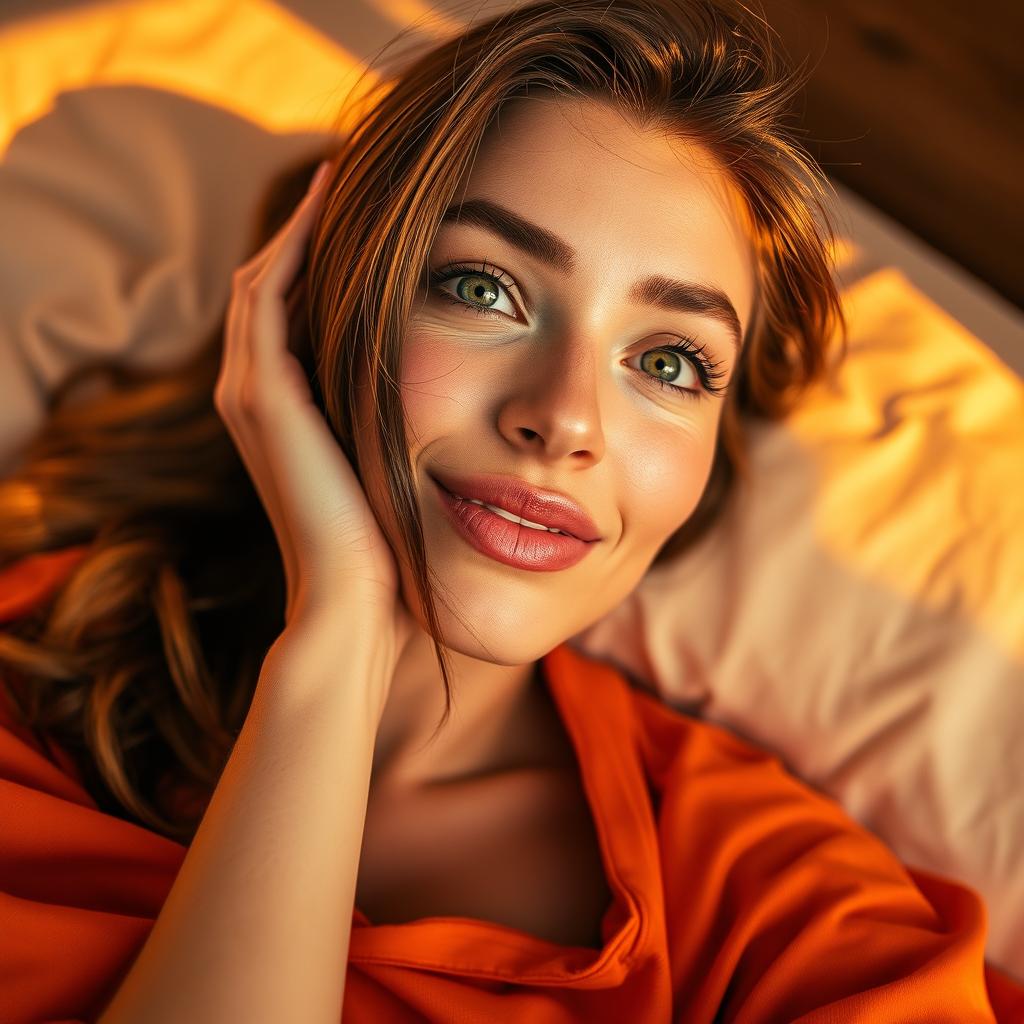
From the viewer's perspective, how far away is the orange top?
117 centimetres

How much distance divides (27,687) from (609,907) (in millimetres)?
919

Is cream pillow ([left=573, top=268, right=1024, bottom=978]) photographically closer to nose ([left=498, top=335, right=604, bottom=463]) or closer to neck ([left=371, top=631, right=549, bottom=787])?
neck ([left=371, top=631, right=549, bottom=787])

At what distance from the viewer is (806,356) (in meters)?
1.64

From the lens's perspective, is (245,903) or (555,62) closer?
(245,903)

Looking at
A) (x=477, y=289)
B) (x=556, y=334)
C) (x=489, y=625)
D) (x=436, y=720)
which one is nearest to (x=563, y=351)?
(x=556, y=334)

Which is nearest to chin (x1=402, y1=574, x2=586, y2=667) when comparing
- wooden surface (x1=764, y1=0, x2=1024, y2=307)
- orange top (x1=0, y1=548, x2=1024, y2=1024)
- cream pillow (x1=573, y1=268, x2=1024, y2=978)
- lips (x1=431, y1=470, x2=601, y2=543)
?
lips (x1=431, y1=470, x2=601, y2=543)

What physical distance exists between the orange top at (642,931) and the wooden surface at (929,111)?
1.04 meters

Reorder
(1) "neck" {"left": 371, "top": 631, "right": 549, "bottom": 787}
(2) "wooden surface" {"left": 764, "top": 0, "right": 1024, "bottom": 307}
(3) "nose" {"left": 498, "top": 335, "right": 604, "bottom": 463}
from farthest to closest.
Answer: (2) "wooden surface" {"left": 764, "top": 0, "right": 1024, "bottom": 307} → (1) "neck" {"left": 371, "top": 631, "right": 549, "bottom": 787} → (3) "nose" {"left": 498, "top": 335, "right": 604, "bottom": 463}

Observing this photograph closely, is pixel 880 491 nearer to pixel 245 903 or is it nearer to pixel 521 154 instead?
pixel 521 154

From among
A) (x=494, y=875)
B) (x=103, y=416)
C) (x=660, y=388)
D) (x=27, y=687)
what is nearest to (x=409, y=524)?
(x=660, y=388)

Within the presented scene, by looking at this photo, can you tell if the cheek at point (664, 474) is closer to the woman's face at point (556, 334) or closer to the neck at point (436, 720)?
the woman's face at point (556, 334)

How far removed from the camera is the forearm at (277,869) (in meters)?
0.99

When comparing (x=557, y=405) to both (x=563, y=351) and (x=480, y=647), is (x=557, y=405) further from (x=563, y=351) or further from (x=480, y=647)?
(x=480, y=647)

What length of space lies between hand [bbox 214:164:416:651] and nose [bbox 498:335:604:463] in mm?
270
